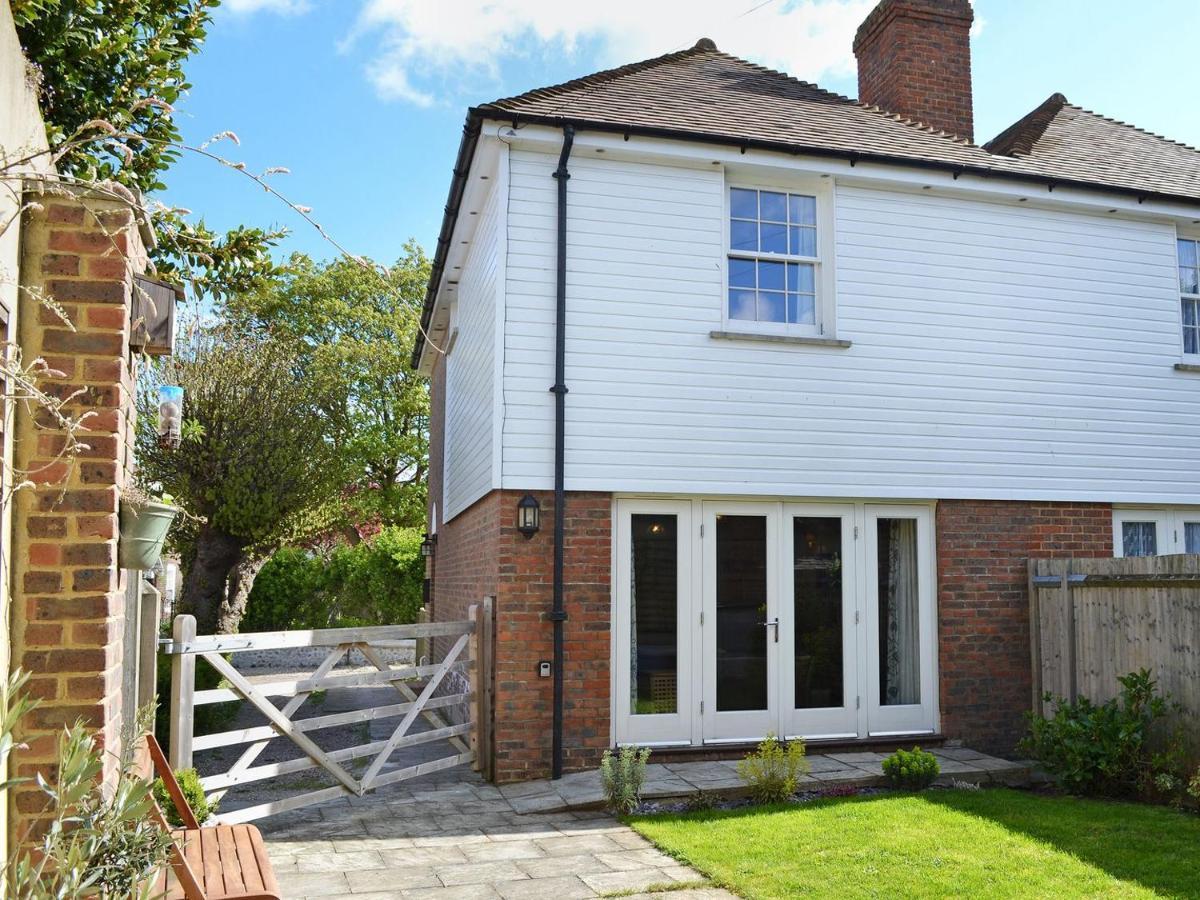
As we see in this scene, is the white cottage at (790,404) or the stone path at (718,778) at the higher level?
the white cottage at (790,404)

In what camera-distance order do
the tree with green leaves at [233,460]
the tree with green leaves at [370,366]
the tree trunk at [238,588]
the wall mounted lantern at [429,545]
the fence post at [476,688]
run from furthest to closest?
the tree with green leaves at [370,366] → the tree trunk at [238,588] → the wall mounted lantern at [429,545] → the tree with green leaves at [233,460] → the fence post at [476,688]

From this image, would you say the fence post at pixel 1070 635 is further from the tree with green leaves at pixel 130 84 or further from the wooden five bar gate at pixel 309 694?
the tree with green leaves at pixel 130 84

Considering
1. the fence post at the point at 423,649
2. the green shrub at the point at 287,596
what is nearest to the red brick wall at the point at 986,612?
the fence post at the point at 423,649

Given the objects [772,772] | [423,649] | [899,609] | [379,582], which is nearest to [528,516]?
[772,772]

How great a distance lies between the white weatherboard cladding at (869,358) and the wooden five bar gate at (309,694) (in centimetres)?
173

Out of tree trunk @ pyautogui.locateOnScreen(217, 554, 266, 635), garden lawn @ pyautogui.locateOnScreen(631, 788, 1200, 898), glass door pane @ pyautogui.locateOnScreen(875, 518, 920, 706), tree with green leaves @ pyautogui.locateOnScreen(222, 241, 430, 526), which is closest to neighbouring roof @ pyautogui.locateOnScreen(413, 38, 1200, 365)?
glass door pane @ pyautogui.locateOnScreen(875, 518, 920, 706)

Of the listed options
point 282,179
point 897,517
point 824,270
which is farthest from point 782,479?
point 282,179

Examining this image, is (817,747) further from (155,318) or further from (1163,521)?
(155,318)

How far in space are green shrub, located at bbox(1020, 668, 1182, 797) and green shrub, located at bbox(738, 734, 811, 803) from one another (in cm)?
210

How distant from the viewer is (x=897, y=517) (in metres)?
9.34

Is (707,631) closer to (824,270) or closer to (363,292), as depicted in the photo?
(824,270)

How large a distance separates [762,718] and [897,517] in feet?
7.55

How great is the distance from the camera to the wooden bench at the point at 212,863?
3.58 metres

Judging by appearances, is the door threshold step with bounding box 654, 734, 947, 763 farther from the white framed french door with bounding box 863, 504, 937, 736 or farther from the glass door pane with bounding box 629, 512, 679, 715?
the glass door pane with bounding box 629, 512, 679, 715
